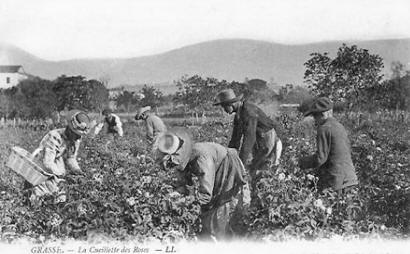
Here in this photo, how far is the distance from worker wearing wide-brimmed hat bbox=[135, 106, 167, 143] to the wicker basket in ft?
3.81

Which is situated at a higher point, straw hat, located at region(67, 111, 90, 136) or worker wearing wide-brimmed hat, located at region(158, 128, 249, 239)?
straw hat, located at region(67, 111, 90, 136)

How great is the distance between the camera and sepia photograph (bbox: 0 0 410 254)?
11.4ft

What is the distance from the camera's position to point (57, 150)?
13.9 feet

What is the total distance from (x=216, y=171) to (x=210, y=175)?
5.6 inches

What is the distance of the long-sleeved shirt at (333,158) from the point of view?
3.68m

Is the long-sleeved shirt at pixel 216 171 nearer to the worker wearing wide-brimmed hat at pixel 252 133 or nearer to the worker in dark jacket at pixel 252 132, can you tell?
the worker wearing wide-brimmed hat at pixel 252 133

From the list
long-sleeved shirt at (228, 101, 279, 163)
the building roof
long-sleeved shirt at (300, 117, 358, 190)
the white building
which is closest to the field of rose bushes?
long-sleeved shirt at (300, 117, 358, 190)

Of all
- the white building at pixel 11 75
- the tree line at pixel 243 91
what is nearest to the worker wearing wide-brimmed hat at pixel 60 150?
the tree line at pixel 243 91

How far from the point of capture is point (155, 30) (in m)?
4.53

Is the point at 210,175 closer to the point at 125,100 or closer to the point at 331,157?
the point at 331,157

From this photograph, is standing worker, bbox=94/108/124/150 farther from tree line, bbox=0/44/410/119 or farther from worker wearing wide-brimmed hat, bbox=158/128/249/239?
worker wearing wide-brimmed hat, bbox=158/128/249/239

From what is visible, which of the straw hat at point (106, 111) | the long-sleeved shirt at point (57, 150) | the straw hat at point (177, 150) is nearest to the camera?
the straw hat at point (177, 150)

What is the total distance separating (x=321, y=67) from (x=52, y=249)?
294cm

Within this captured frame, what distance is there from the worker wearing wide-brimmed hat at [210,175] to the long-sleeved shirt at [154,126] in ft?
4.22
